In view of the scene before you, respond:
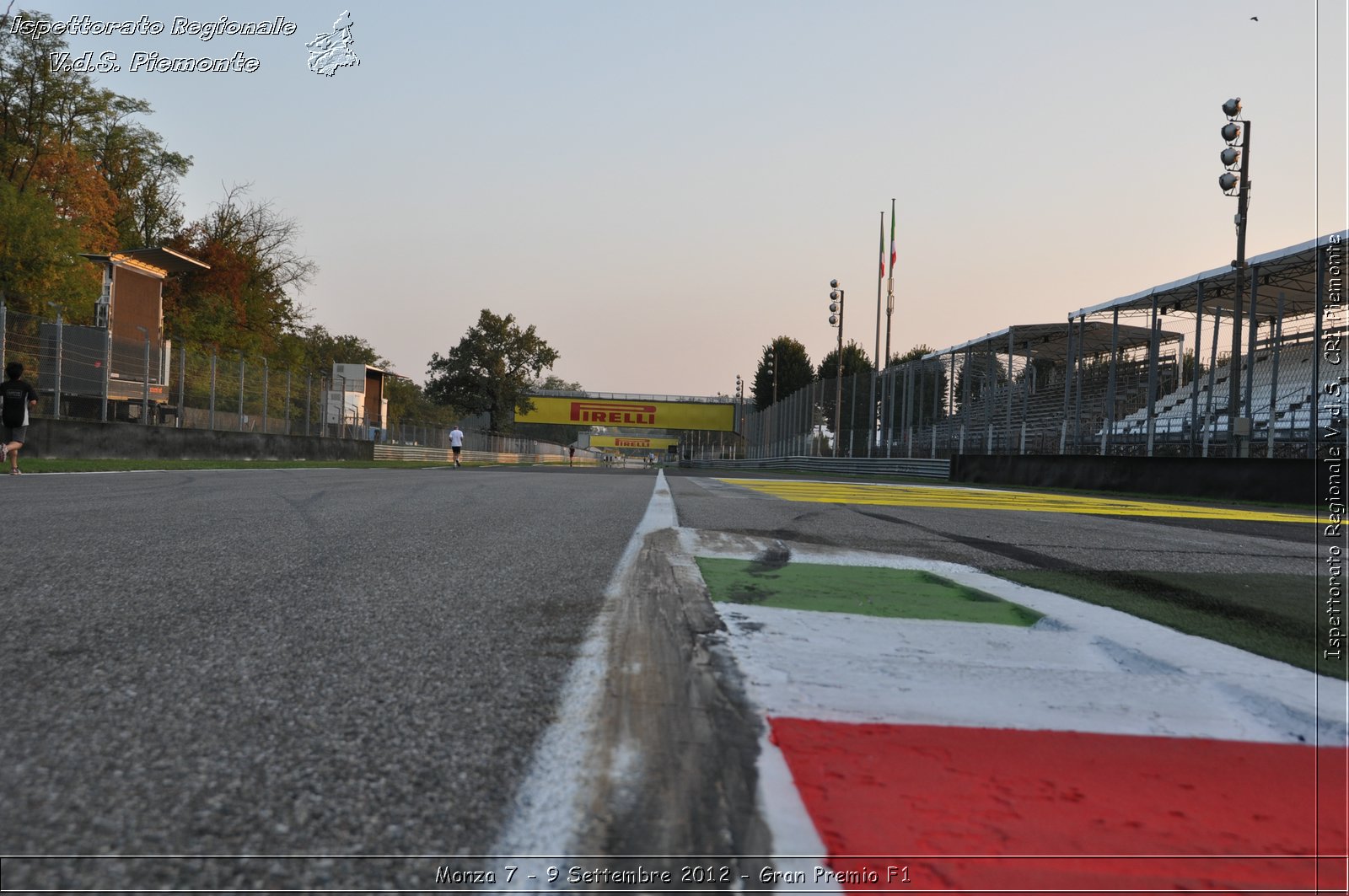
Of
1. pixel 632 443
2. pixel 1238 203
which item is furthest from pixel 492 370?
pixel 1238 203

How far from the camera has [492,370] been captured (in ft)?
232

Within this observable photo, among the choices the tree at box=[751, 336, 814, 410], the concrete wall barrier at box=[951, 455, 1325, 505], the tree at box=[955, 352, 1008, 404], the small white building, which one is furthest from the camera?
the tree at box=[751, 336, 814, 410]

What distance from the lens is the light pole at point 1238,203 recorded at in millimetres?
14914

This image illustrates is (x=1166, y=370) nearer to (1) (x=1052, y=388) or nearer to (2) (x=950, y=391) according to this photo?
(1) (x=1052, y=388)

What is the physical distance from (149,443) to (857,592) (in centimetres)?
1828

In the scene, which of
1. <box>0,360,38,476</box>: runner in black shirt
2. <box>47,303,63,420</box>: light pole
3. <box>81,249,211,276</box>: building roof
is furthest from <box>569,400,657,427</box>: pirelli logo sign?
<box>0,360,38,476</box>: runner in black shirt

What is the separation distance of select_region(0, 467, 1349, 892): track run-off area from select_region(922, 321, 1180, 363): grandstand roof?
2637 cm

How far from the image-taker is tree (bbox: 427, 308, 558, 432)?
232 ft

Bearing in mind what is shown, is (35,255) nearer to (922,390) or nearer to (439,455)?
(439,455)

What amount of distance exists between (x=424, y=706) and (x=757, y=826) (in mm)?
763

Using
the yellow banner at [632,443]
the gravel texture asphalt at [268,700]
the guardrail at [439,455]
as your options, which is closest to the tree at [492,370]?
the guardrail at [439,455]

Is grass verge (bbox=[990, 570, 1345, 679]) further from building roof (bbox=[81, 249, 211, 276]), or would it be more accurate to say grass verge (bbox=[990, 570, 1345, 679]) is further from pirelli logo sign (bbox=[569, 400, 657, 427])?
pirelli logo sign (bbox=[569, 400, 657, 427])

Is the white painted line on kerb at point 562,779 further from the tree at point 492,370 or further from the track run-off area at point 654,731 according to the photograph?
the tree at point 492,370

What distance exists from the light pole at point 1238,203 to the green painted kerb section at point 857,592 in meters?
14.2
